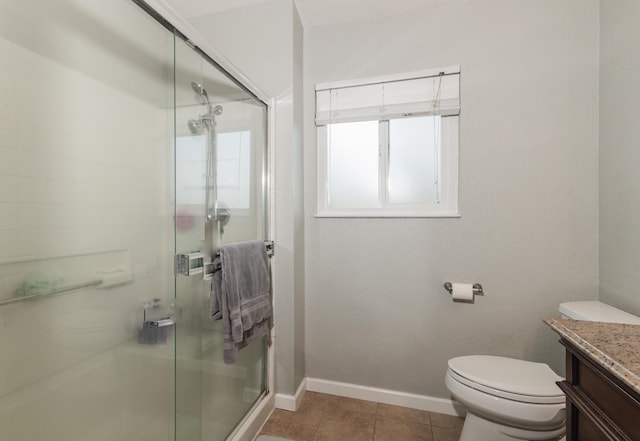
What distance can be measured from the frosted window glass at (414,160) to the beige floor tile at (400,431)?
51.4 inches

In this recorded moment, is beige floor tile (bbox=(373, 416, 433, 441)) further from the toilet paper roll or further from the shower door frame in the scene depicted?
the toilet paper roll

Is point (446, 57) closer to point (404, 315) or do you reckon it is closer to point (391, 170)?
point (391, 170)

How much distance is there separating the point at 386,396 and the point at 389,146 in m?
1.62

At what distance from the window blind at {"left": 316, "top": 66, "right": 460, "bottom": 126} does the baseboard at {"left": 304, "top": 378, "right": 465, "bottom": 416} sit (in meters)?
1.74

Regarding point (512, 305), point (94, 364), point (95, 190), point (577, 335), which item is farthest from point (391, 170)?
point (94, 364)

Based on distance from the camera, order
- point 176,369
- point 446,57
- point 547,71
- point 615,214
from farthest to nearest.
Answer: point 446,57 < point 547,71 < point 615,214 < point 176,369

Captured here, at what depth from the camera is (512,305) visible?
5.40 feet

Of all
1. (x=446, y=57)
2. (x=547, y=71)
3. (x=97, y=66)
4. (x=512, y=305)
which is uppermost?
(x=446, y=57)

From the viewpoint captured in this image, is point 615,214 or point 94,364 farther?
point 615,214

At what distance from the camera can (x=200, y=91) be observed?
49.0 inches

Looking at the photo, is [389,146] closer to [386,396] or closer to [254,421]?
[386,396]

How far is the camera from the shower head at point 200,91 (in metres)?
1.21

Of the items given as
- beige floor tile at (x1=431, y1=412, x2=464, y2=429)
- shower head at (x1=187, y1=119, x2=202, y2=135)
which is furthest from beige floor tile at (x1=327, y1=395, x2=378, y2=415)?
shower head at (x1=187, y1=119, x2=202, y2=135)

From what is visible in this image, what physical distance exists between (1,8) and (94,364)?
1.13 m
